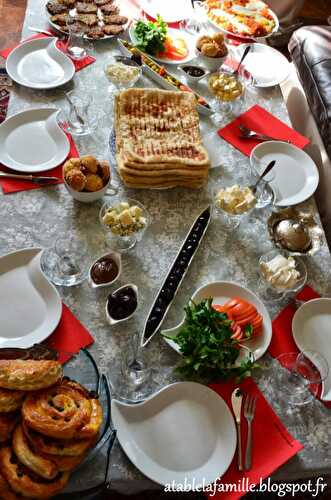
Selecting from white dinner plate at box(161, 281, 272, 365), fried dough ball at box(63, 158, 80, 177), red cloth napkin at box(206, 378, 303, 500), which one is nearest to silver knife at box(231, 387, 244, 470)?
red cloth napkin at box(206, 378, 303, 500)

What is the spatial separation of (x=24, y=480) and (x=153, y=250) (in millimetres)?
845

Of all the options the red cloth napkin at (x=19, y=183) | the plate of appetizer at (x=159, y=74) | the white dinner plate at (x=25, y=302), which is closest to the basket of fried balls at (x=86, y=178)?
the red cloth napkin at (x=19, y=183)

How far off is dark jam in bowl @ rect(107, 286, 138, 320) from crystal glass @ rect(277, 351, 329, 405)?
1.64 ft

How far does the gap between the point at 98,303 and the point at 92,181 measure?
0.45 meters

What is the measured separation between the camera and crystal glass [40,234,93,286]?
4.72 feet

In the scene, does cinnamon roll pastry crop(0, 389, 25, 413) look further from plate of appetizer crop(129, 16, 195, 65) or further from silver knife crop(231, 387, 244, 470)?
plate of appetizer crop(129, 16, 195, 65)

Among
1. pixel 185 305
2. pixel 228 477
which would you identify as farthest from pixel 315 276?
pixel 228 477

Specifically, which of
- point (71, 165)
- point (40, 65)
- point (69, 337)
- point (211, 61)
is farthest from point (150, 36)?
point (69, 337)

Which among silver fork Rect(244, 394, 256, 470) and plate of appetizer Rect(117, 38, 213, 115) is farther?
plate of appetizer Rect(117, 38, 213, 115)

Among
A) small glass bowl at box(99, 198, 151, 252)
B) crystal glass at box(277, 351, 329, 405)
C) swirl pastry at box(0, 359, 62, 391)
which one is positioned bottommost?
crystal glass at box(277, 351, 329, 405)

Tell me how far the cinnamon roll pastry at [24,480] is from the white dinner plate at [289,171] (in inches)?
50.1

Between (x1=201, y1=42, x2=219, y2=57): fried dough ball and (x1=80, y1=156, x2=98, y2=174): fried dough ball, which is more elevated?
(x1=201, y1=42, x2=219, y2=57): fried dough ball

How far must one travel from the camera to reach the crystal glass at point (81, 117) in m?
1.83

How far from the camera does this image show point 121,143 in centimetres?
170
